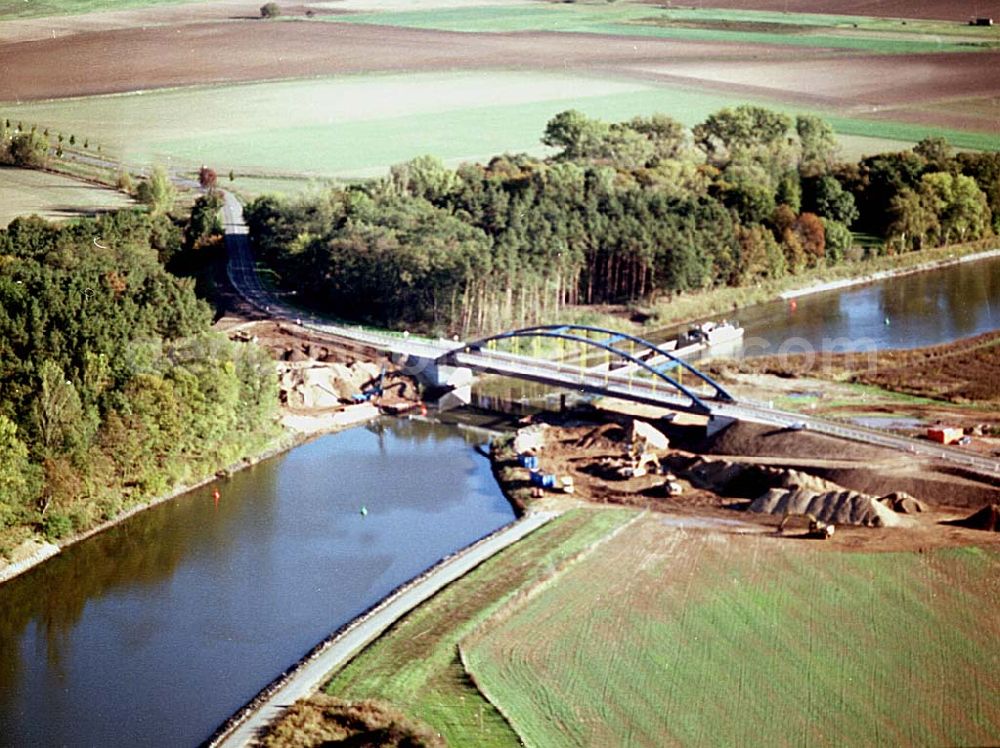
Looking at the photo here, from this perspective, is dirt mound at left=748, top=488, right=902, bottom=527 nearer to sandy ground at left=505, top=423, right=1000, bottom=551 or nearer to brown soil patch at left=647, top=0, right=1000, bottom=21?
sandy ground at left=505, top=423, right=1000, bottom=551

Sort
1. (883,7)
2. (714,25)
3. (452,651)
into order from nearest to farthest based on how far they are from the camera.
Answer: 1. (452,651)
2. (883,7)
3. (714,25)

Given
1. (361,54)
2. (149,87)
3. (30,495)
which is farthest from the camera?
(361,54)

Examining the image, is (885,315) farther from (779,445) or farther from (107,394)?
(107,394)

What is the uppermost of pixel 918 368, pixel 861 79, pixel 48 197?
pixel 861 79

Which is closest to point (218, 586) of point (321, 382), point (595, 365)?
point (321, 382)

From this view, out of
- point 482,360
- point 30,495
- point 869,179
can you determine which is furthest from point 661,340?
point 30,495

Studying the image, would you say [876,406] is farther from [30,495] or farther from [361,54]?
[361,54]
